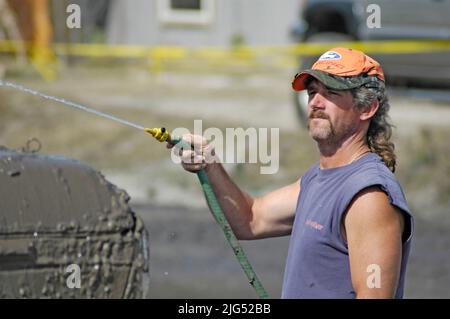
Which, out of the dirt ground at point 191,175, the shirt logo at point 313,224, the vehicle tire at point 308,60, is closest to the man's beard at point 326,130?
the shirt logo at point 313,224

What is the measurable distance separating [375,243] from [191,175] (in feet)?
25.8

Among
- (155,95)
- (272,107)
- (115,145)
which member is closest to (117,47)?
(155,95)

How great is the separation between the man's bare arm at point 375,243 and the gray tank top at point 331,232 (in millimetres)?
41

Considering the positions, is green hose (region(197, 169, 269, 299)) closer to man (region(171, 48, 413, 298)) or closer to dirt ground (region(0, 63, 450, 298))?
man (region(171, 48, 413, 298))

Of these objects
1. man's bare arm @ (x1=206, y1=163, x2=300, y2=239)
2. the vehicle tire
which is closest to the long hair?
man's bare arm @ (x1=206, y1=163, x2=300, y2=239)

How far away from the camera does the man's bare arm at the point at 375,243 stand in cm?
295

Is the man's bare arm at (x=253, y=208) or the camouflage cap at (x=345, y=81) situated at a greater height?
the camouflage cap at (x=345, y=81)

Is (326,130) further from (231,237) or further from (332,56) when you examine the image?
(231,237)

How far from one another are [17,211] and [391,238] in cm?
178

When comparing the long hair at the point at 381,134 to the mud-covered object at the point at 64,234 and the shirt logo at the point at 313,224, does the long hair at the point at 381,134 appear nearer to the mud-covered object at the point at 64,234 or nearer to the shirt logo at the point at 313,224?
the shirt logo at the point at 313,224

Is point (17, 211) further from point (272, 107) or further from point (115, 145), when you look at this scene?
point (272, 107)

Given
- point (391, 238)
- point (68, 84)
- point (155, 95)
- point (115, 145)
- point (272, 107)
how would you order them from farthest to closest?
point (68, 84)
point (155, 95)
point (272, 107)
point (115, 145)
point (391, 238)

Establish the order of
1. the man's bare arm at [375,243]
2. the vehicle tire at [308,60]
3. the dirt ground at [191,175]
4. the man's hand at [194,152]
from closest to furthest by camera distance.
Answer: the man's bare arm at [375,243], the man's hand at [194,152], the dirt ground at [191,175], the vehicle tire at [308,60]

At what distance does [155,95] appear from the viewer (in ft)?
48.1
